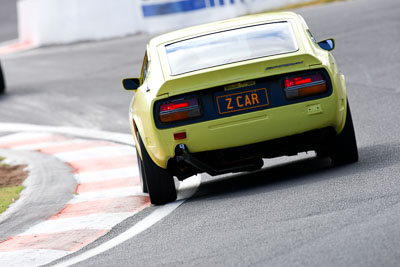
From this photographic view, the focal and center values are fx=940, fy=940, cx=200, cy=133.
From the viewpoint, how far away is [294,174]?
788 cm

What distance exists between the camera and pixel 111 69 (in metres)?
19.1

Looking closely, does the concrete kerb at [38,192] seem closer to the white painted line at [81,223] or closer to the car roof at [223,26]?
the white painted line at [81,223]

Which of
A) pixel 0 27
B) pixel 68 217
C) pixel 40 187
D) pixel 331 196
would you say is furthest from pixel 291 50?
pixel 0 27

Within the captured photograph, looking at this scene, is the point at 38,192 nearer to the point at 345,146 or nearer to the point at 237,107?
the point at 237,107

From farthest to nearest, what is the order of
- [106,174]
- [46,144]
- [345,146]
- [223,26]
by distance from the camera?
[46,144]
[106,174]
[223,26]
[345,146]

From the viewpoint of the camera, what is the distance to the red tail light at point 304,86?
23.1ft

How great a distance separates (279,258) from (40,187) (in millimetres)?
4794

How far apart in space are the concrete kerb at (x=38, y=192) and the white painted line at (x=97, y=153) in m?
0.18

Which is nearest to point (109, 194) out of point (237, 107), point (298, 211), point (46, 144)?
point (237, 107)

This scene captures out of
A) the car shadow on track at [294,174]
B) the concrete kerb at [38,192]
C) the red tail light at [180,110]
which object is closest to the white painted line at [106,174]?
the concrete kerb at [38,192]

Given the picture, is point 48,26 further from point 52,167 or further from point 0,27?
point 52,167

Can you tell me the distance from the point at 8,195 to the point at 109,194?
1065mm

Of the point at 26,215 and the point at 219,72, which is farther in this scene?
the point at 26,215

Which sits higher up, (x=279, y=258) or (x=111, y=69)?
(x=279, y=258)
